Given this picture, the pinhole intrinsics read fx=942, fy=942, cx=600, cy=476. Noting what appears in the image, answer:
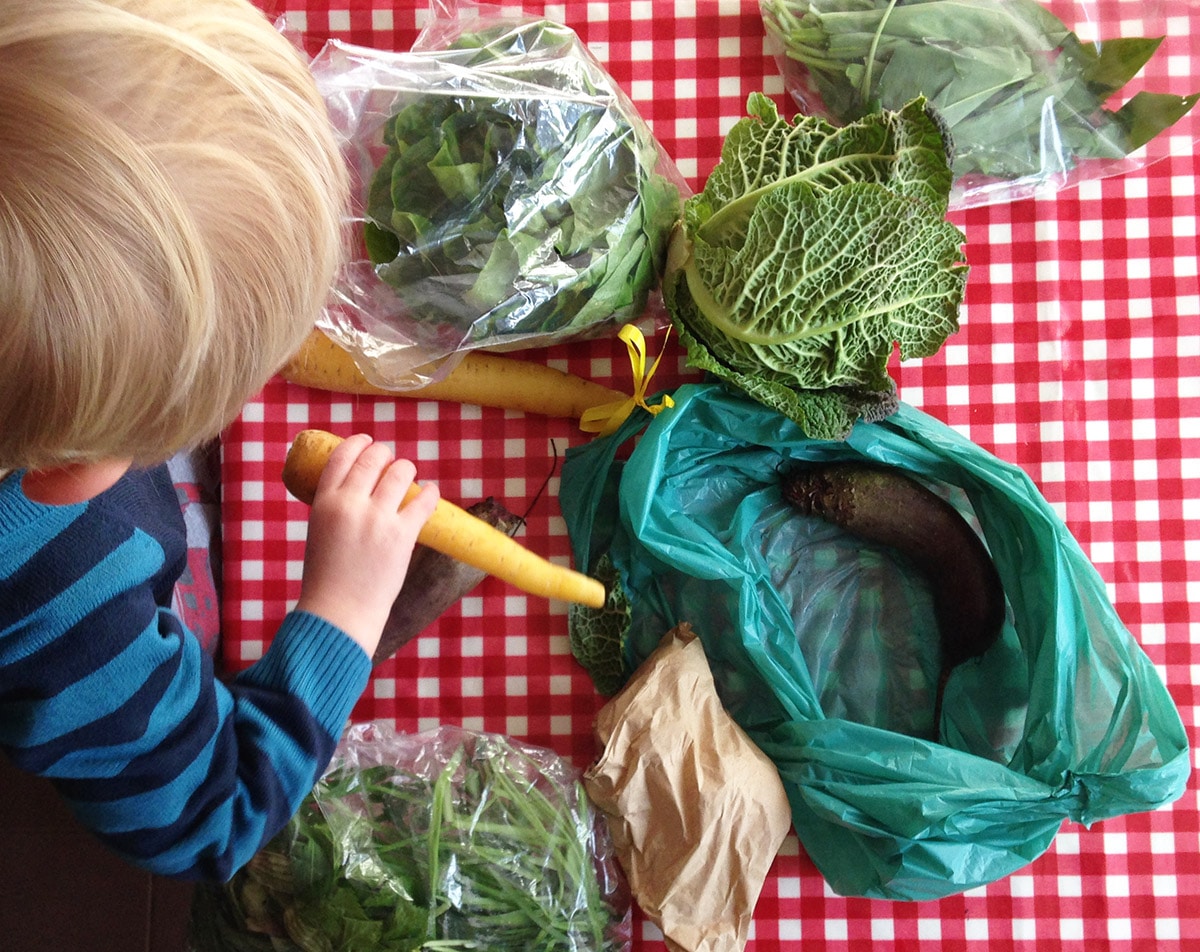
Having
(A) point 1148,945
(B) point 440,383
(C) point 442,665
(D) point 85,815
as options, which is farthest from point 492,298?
(A) point 1148,945

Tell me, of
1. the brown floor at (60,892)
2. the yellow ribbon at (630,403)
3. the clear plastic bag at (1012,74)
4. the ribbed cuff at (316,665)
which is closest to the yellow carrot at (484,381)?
the yellow ribbon at (630,403)

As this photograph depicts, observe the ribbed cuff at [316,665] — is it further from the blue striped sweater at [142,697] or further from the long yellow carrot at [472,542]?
the long yellow carrot at [472,542]

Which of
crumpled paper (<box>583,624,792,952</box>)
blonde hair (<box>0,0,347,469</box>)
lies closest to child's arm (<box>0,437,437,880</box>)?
blonde hair (<box>0,0,347,469</box>)

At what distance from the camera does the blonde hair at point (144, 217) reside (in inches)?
19.7

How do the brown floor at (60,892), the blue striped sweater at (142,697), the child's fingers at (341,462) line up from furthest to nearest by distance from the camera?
1. the brown floor at (60,892)
2. the child's fingers at (341,462)
3. the blue striped sweater at (142,697)

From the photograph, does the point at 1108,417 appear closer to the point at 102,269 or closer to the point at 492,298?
the point at 492,298

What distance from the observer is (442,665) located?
42.0 inches

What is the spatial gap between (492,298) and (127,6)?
37 cm

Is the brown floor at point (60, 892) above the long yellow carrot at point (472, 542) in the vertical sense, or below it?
below

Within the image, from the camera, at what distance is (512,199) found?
82 centimetres

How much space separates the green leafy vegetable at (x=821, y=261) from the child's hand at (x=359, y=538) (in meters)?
0.31

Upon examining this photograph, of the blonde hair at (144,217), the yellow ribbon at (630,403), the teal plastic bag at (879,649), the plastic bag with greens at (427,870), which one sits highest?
the blonde hair at (144,217)

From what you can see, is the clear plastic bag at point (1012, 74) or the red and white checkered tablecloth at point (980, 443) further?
the red and white checkered tablecloth at point (980, 443)

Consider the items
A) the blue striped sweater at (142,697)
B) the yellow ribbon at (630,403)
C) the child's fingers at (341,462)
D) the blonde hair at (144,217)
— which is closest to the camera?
the blonde hair at (144,217)
